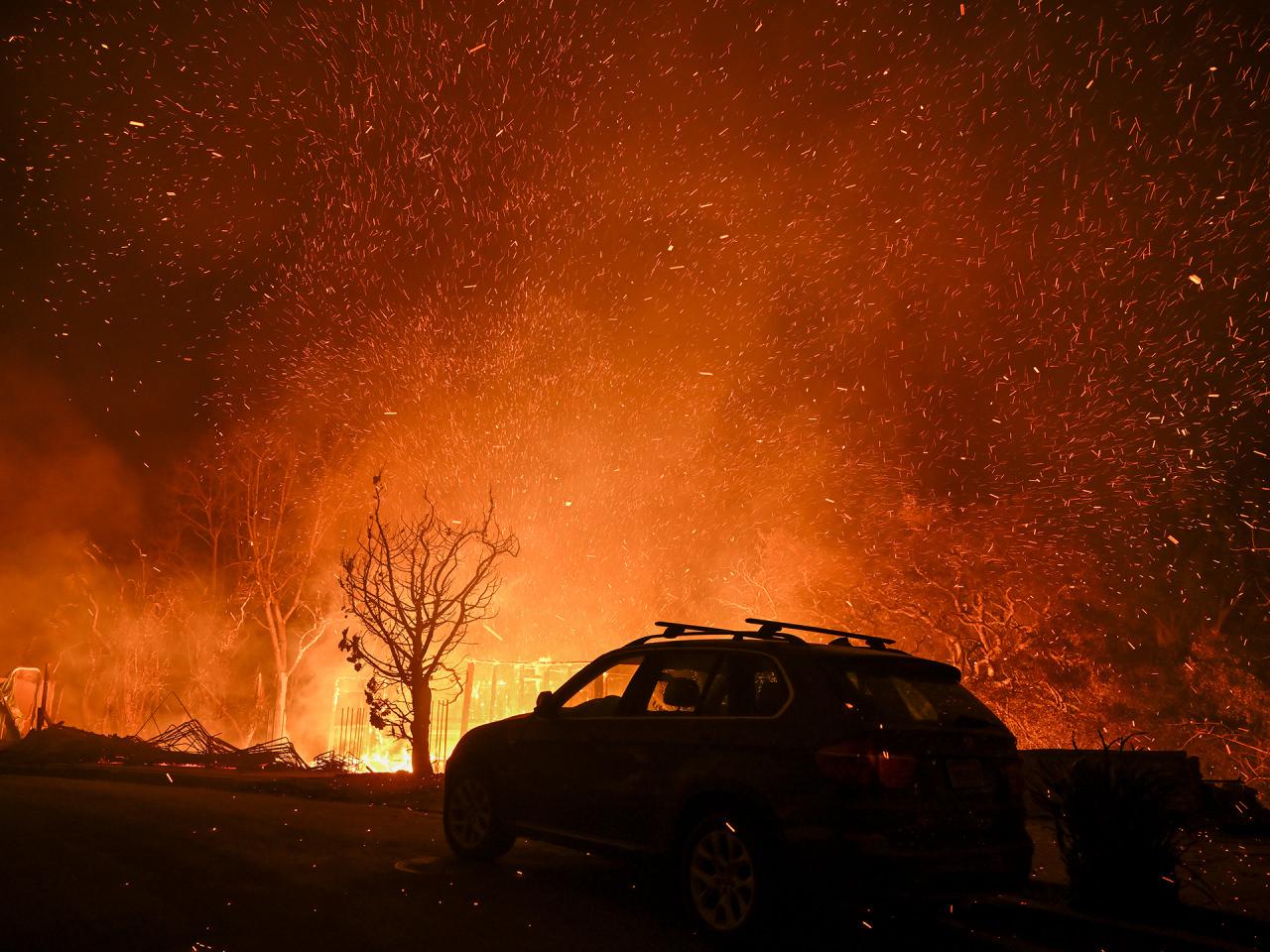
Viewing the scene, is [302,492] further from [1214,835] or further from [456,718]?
[1214,835]

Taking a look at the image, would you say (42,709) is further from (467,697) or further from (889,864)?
(889,864)

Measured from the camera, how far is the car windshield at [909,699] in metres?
5.04

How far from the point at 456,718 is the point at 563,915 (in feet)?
71.3

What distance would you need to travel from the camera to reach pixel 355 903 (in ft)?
18.4

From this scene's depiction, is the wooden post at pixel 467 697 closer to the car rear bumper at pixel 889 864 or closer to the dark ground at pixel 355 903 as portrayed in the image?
the dark ground at pixel 355 903

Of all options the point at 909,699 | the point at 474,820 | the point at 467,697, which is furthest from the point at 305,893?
the point at 467,697

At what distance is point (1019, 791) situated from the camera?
5.43 meters

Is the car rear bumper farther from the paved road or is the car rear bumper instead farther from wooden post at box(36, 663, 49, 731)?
wooden post at box(36, 663, 49, 731)

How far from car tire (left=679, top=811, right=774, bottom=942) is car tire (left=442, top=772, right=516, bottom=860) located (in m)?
1.97

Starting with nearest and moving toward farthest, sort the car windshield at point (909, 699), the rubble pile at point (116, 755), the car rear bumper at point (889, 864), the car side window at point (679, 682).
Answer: the car rear bumper at point (889, 864), the car windshield at point (909, 699), the car side window at point (679, 682), the rubble pile at point (116, 755)

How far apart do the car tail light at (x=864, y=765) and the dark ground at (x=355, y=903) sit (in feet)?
1.86

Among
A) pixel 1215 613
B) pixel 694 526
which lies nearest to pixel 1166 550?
pixel 1215 613

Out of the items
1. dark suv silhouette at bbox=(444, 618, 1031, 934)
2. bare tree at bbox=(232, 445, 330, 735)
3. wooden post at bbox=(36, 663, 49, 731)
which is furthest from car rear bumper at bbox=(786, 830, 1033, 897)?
bare tree at bbox=(232, 445, 330, 735)

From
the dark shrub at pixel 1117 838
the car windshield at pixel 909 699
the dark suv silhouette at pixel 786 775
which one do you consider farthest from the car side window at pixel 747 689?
the dark shrub at pixel 1117 838
